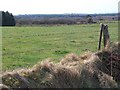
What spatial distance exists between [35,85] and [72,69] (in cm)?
162

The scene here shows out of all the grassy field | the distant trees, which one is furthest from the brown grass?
the distant trees

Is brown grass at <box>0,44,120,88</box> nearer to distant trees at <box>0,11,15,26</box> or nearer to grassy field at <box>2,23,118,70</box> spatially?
grassy field at <box>2,23,118,70</box>

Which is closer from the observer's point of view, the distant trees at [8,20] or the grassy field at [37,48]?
the grassy field at [37,48]

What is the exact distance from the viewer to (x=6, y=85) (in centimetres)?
923

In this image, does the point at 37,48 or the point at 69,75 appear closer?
the point at 69,75

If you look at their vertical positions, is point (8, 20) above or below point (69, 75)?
A: below

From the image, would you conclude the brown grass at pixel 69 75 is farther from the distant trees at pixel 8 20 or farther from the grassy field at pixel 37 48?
the distant trees at pixel 8 20

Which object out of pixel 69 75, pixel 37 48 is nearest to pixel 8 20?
pixel 37 48

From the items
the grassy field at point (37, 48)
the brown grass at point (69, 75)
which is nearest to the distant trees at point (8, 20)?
the grassy field at point (37, 48)

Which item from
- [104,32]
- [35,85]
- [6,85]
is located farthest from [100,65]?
[6,85]

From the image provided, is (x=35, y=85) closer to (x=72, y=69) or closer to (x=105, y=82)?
(x=72, y=69)

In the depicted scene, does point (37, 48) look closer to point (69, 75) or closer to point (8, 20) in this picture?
point (69, 75)

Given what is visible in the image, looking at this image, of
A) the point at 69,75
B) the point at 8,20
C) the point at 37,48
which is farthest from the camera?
the point at 8,20

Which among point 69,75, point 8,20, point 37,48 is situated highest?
point 69,75
